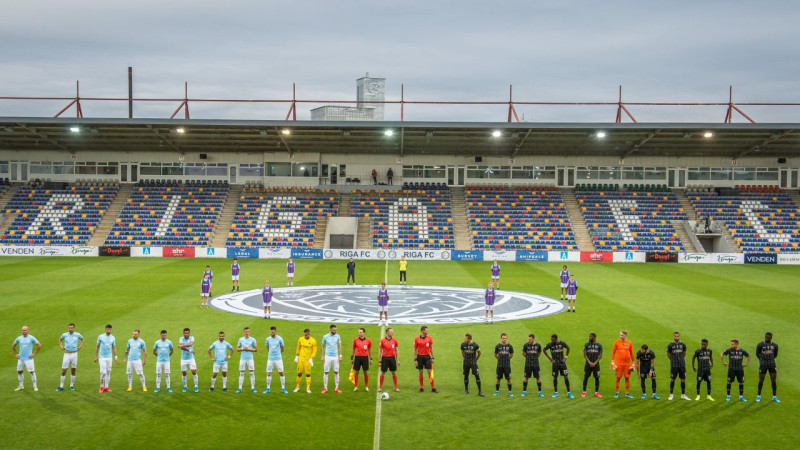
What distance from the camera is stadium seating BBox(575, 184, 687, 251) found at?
178 ft

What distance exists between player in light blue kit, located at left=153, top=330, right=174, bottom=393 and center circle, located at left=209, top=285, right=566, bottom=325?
29.9ft

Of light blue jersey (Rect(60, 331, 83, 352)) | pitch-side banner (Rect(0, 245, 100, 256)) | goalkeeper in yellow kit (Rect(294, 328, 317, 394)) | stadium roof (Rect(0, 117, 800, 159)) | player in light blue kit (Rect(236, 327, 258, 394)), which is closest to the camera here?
light blue jersey (Rect(60, 331, 83, 352))

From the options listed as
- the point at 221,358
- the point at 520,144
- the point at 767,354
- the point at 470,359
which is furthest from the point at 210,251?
the point at 767,354

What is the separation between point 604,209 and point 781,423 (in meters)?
47.8

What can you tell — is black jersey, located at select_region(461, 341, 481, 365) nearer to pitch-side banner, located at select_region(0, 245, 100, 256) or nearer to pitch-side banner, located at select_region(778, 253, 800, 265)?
pitch-side banner, located at select_region(0, 245, 100, 256)

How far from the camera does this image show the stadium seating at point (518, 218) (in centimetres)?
5453

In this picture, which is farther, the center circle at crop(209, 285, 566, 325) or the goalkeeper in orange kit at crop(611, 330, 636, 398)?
the center circle at crop(209, 285, 566, 325)

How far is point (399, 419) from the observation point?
13789 millimetres

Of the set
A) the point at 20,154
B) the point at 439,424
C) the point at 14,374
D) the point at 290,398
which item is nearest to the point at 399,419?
the point at 439,424

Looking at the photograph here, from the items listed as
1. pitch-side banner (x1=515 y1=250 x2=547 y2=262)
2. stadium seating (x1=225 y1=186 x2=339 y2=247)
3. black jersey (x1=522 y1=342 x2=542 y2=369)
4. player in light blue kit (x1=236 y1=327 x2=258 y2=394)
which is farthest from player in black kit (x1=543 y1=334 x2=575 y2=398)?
stadium seating (x1=225 y1=186 x2=339 y2=247)

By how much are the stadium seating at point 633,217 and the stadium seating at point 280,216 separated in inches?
918

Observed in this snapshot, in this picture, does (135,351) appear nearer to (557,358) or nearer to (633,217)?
(557,358)

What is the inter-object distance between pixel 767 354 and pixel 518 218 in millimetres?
43268

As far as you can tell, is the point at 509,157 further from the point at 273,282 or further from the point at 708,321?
the point at 708,321
